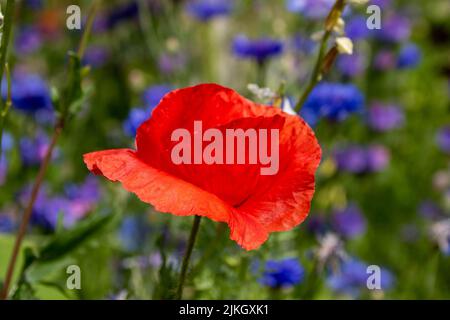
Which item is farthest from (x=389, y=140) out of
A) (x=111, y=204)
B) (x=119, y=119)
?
(x=111, y=204)

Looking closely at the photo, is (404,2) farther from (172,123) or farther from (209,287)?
(172,123)

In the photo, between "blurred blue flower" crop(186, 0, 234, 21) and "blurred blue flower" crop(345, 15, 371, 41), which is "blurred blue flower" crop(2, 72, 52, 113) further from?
"blurred blue flower" crop(345, 15, 371, 41)

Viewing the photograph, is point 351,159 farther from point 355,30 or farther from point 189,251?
point 189,251

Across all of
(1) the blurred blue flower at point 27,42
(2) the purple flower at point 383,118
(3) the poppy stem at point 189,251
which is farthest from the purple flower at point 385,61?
(3) the poppy stem at point 189,251

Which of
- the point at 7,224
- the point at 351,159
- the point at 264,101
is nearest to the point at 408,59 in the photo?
the point at 351,159

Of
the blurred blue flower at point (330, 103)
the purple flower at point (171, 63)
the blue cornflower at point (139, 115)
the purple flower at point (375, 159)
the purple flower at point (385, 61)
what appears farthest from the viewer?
the purple flower at point (385, 61)

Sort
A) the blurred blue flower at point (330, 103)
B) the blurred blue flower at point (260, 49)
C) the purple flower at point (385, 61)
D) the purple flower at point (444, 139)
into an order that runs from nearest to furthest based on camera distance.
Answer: the blurred blue flower at point (330, 103) < the blurred blue flower at point (260, 49) < the purple flower at point (444, 139) < the purple flower at point (385, 61)

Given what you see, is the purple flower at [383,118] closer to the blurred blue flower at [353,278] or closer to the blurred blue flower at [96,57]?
the blurred blue flower at [353,278]
